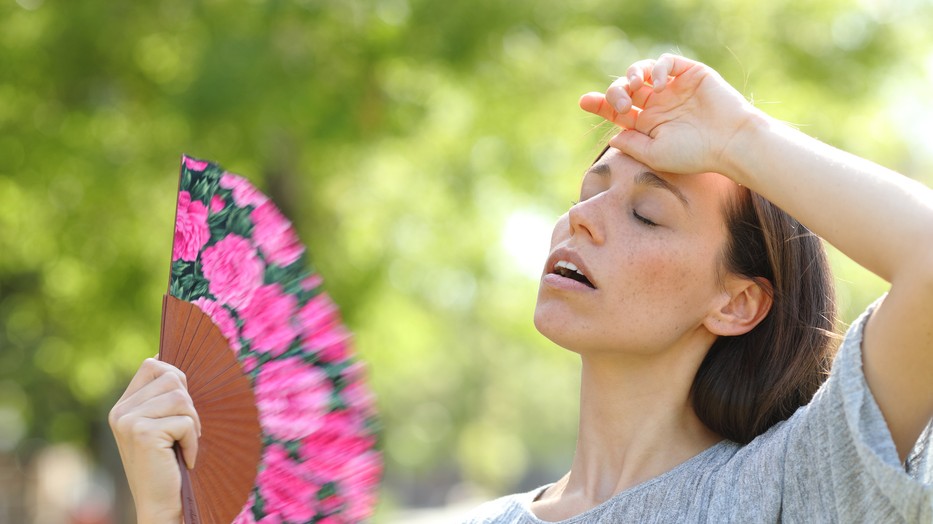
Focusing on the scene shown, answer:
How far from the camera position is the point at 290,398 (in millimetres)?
2074

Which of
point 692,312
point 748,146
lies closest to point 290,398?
point 692,312

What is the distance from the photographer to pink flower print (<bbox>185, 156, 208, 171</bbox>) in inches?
83.0

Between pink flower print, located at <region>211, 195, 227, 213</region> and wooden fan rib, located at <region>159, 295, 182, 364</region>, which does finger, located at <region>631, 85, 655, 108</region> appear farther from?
wooden fan rib, located at <region>159, 295, 182, 364</region>

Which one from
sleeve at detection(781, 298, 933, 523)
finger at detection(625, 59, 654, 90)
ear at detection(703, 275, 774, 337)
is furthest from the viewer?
ear at detection(703, 275, 774, 337)

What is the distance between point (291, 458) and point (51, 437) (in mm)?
14019

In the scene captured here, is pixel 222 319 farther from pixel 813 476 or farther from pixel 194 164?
pixel 813 476

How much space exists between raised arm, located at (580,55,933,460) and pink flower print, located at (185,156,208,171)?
30.5 inches

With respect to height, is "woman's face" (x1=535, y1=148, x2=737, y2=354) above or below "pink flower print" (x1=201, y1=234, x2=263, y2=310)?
below

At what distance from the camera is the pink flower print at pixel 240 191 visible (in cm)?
212

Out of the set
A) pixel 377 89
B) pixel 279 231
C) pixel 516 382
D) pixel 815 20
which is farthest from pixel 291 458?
pixel 516 382

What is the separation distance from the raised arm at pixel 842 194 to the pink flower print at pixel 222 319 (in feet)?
2.69

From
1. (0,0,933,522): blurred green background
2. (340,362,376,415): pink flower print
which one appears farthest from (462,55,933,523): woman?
(0,0,933,522): blurred green background

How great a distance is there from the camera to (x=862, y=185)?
A: 180 centimetres

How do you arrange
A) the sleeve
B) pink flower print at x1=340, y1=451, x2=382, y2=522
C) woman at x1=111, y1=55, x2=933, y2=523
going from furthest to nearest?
pink flower print at x1=340, y1=451, x2=382, y2=522 < woman at x1=111, y1=55, x2=933, y2=523 < the sleeve
